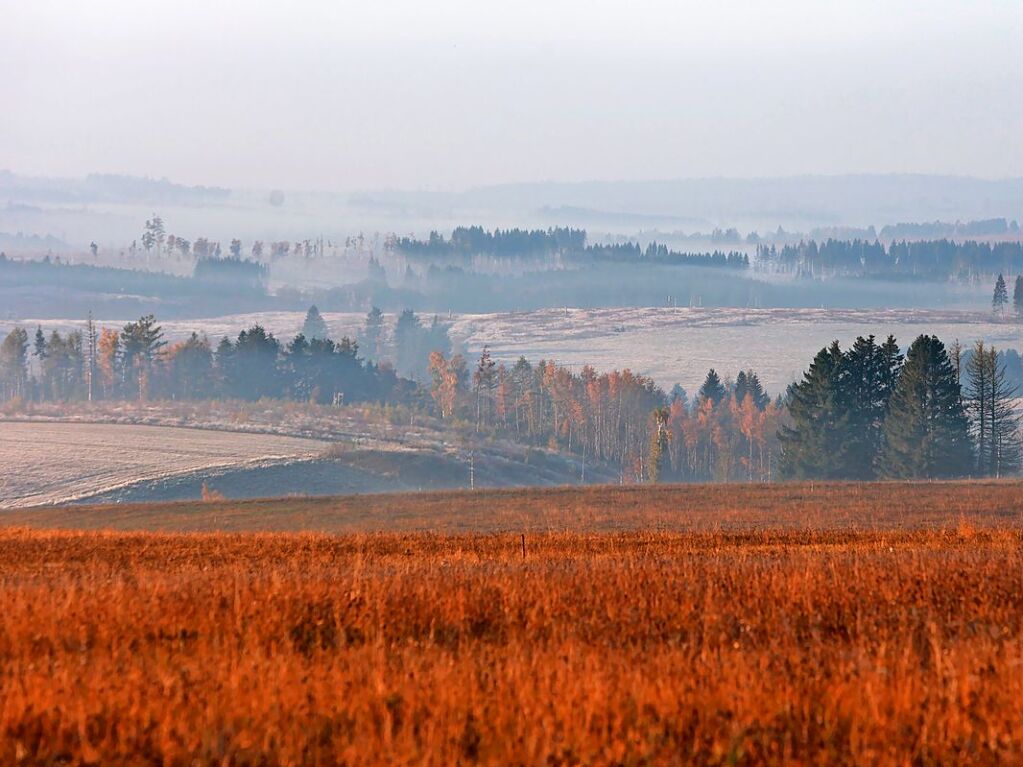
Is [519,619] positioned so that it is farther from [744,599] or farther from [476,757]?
[476,757]

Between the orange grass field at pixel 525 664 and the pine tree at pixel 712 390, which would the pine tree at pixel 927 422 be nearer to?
the pine tree at pixel 712 390

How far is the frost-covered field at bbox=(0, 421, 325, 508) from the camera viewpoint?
10738cm

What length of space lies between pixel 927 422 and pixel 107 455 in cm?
7294

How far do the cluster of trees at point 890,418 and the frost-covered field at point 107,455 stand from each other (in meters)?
47.4

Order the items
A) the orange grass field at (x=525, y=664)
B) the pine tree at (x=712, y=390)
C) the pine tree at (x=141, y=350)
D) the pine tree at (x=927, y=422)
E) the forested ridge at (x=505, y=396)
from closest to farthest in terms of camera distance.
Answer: the orange grass field at (x=525, y=664)
the pine tree at (x=927, y=422)
the forested ridge at (x=505, y=396)
the pine tree at (x=141, y=350)
the pine tree at (x=712, y=390)

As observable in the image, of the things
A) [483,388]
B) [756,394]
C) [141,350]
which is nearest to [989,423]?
[756,394]

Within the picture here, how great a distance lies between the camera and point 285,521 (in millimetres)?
62094

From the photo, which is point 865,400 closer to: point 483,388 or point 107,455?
point 107,455

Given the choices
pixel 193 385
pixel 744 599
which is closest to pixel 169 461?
pixel 193 385

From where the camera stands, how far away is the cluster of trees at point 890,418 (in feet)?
342

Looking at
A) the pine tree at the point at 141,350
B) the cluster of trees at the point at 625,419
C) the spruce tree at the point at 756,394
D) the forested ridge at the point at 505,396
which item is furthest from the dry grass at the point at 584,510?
the spruce tree at the point at 756,394

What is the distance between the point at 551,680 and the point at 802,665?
2.21 metres

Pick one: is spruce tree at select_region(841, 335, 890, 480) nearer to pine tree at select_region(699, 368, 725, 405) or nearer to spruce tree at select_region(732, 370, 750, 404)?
pine tree at select_region(699, 368, 725, 405)

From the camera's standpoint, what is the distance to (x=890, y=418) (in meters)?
106
